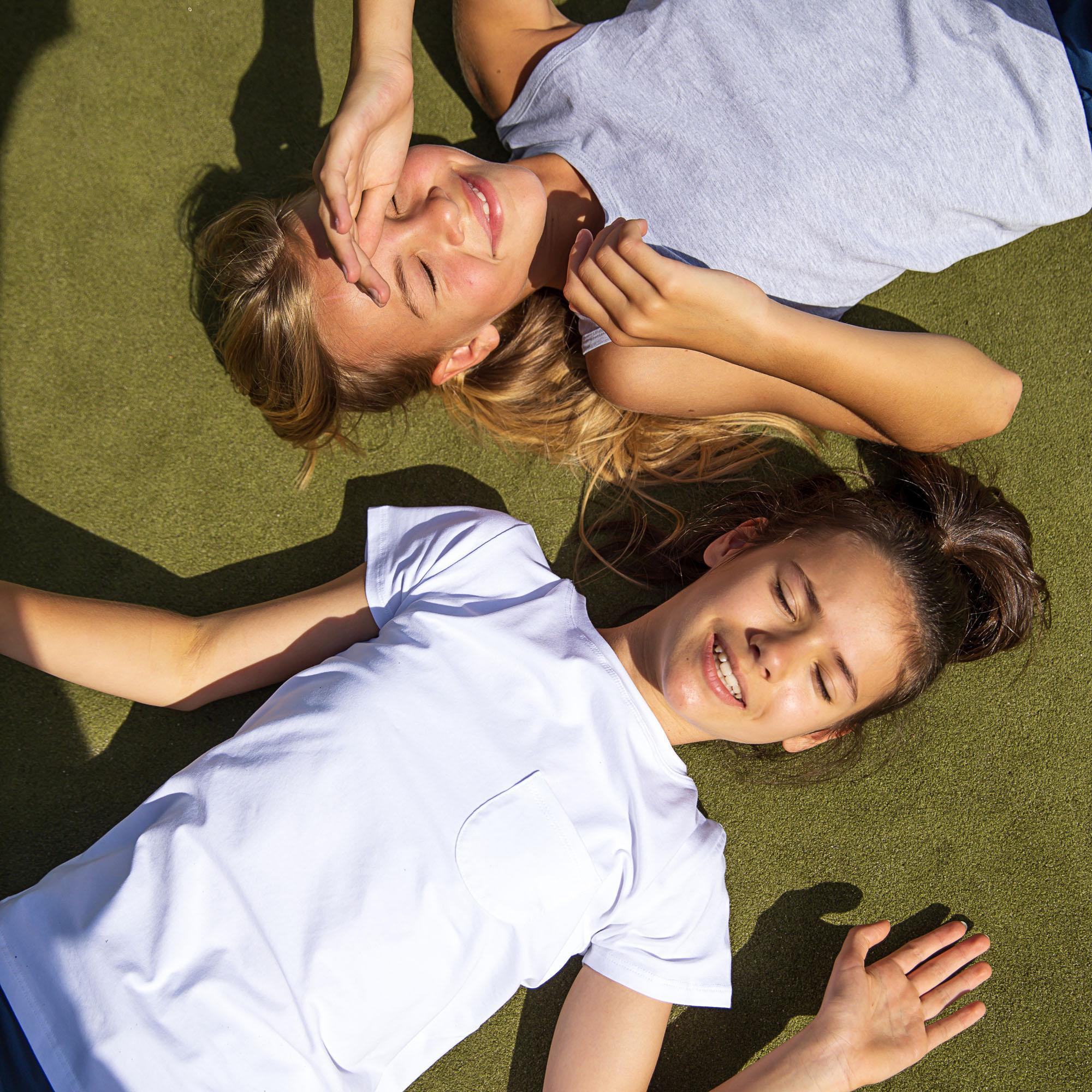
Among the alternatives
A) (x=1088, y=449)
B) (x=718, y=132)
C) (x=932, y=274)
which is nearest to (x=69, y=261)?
(x=718, y=132)

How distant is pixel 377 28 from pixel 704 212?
2.56ft

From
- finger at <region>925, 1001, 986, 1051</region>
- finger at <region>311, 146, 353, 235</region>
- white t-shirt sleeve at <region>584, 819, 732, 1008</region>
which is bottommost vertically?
finger at <region>925, 1001, 986, 1051</region>

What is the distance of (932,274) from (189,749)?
2.23m

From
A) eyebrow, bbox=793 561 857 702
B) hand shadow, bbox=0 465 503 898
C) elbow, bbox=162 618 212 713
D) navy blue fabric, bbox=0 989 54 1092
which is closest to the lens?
navy blue fabric, bbox=0 989 54 1092

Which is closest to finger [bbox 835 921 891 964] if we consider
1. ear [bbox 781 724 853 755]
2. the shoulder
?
ear [bbox 781 724 853 755]

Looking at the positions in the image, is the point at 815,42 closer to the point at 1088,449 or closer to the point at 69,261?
the point at 1088,449

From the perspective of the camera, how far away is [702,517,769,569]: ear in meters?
1.85

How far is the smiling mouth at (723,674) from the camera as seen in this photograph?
1.58 m

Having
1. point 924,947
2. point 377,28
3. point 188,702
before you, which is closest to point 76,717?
point 188,702

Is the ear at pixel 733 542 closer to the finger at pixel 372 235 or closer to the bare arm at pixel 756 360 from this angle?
the bare arm at pixel 756 360

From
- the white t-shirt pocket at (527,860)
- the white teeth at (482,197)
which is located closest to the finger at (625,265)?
the white teeth at (482,197)

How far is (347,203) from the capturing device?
4.90 feet

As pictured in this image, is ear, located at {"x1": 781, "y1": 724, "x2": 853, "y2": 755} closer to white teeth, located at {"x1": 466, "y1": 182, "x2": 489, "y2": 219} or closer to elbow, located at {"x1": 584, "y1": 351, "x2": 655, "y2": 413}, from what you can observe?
elbow, located at {"x1": 584, "y1": 351, "x2": 655, "y2": 413}

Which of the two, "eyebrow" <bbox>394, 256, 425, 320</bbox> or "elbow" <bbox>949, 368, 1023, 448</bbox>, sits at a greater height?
"eyebrow" <bbox>394, 256, 425, 320</bbox>
